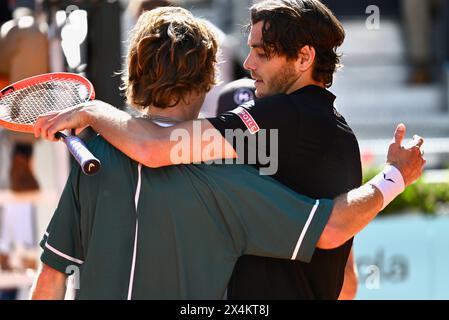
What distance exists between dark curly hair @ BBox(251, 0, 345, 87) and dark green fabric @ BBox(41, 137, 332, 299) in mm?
423

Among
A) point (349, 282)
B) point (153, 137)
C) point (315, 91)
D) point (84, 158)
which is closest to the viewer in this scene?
point (84, 158)

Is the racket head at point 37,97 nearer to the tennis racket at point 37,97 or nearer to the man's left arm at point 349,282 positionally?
the tennis racket at point 37,97

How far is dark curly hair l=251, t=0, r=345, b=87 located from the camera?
2719mm

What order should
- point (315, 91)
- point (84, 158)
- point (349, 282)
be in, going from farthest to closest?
point (349, 282) < point (315, 91) < point (84, 158)

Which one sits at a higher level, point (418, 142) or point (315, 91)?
point (315, 91)

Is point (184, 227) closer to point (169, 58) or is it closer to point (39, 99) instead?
point (169, 58)

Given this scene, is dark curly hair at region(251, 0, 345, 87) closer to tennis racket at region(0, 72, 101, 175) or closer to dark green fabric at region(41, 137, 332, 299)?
dark green fabric at region(41, 137, 332, 299)

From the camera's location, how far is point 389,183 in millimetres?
2674

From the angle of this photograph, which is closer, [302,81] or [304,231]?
[304,231]

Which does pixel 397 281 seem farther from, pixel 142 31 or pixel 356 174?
pixel 142 31

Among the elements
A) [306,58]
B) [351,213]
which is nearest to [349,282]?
[351,213]

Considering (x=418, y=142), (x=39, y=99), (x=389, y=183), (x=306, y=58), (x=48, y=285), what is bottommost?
(x=48, y=285)

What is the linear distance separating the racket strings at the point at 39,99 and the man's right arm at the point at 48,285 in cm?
49

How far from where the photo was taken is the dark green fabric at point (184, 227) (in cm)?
250
